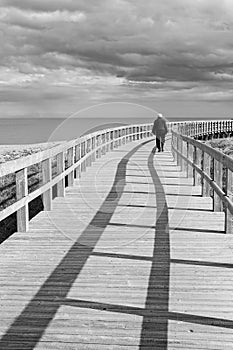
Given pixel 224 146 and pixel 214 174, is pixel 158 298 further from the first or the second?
pixel 224 146

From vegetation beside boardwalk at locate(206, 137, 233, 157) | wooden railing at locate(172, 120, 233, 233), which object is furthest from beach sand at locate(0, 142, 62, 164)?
wooden railing at locate(172, 120, 233, 233)

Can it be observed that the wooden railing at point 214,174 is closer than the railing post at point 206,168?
Yes

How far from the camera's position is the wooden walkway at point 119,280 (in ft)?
13.4

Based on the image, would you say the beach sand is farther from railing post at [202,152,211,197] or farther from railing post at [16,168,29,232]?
railing post at [16,168,29,232]

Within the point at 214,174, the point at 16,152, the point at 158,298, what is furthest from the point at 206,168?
the point at 16,152

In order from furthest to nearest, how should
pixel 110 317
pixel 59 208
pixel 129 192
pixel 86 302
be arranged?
1. pixel 129 192
2. pixel 59 208
3. pixel 86 302
4. pixel 110 317

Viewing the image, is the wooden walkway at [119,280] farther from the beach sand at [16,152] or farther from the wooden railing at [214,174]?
the beach sand at [16,152]

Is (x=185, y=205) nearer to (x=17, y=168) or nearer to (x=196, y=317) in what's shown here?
(x=17, y=168)

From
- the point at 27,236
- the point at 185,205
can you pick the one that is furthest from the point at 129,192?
the point at 27,236

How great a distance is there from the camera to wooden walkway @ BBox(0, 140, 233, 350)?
4090 mm

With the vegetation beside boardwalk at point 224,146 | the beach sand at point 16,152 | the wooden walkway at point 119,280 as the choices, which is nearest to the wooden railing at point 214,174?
the wooden walkway at point 119,280

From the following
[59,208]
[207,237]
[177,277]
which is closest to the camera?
[177,277]

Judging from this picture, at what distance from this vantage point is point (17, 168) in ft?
22.3

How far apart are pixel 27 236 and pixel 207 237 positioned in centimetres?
249
